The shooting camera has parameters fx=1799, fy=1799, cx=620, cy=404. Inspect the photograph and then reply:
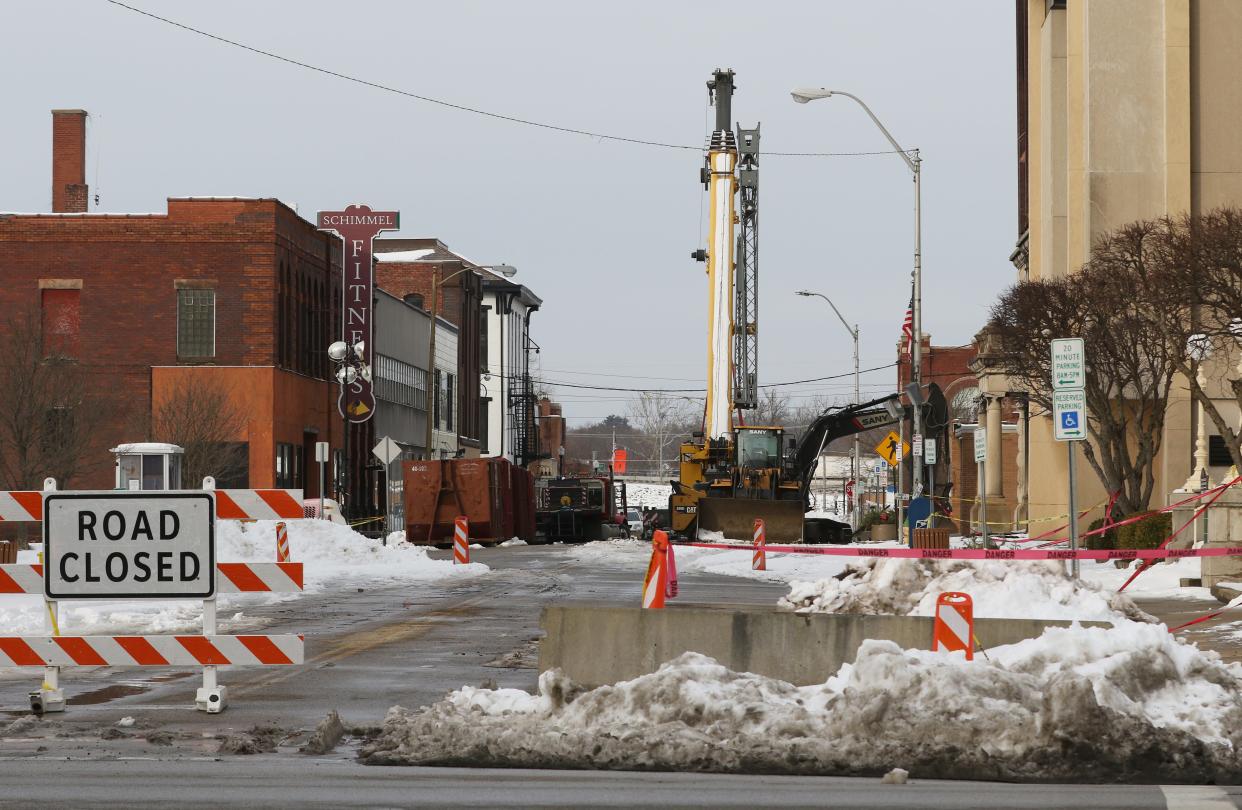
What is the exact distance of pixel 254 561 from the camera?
24875 mm

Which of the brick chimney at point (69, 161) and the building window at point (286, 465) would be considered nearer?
the building window at point (286, 465)

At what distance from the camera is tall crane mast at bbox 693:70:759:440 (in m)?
50.0

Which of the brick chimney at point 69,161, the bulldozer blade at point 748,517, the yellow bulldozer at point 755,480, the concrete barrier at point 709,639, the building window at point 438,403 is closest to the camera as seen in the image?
the concrete barrier at point 709,639

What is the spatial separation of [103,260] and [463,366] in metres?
41.2

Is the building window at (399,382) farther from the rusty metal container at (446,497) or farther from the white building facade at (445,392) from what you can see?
the rusty metal container at (446,497)

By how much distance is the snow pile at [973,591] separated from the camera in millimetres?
16891

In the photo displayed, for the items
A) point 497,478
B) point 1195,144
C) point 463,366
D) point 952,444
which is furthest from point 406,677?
point 463,366

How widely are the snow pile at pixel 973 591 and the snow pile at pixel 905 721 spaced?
17.1ft

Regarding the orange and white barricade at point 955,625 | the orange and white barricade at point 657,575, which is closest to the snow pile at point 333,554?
the orange and white barricade at point 657,575

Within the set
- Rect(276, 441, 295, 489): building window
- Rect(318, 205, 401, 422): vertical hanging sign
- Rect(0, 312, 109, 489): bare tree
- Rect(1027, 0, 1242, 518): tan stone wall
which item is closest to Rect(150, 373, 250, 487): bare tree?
Rect(276, 441, 295, 489): building window

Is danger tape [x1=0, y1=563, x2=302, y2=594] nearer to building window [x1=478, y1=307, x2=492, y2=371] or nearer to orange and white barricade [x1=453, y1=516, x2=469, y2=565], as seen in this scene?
orange and white barricade [x1=453, y1=516, x2=469, y2=565]

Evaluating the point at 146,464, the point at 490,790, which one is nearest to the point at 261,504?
the point at 490,790

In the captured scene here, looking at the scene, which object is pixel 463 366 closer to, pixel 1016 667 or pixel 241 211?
pixel 241 211

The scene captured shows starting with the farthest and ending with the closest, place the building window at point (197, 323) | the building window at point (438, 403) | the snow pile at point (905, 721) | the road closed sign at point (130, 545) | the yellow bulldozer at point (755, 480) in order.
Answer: the building window at point (438, 403), the building window at point (197, 323), the yellow bulldozer at point (755, 480), the road closed sign at point (130, 545), the snow pile at point (905, 721)
